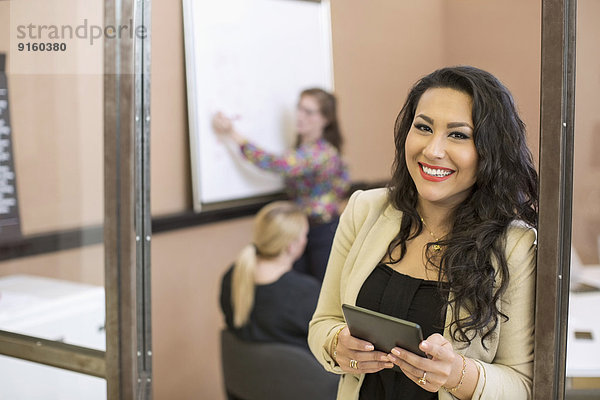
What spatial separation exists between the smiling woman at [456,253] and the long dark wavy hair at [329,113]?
215 cm

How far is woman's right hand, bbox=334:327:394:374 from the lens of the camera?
47.3 inches

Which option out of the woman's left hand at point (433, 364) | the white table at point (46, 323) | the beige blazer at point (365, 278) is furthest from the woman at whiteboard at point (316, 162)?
the woman's left hand at point (433, 364)

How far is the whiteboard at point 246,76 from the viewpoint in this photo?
318 centimetres

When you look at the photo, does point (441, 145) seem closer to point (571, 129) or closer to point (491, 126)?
point (491, 126)

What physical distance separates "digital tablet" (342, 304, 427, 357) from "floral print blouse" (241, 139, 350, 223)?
2.22 m

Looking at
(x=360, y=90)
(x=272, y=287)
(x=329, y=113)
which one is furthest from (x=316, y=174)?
(x=360, y=90)

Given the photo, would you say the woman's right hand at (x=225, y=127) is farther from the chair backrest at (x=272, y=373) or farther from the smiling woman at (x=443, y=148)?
the smiling woman at (x=443, y=148)

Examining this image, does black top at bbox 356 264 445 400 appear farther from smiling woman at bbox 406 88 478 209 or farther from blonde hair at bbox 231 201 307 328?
blonde hair at bbox 231 201 307 328

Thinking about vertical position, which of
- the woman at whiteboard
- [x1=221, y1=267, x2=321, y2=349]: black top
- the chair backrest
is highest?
the woman at whiteboard

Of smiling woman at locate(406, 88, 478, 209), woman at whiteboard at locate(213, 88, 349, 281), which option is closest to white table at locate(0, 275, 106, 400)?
smiling woman at locate(406, 88, 478, 209)

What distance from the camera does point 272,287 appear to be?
268cm

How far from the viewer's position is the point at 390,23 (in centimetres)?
147

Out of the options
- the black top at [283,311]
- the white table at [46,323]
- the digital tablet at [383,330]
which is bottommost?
the black top at [283,311]

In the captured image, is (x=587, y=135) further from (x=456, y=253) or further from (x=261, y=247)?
(x=261, y=247)
